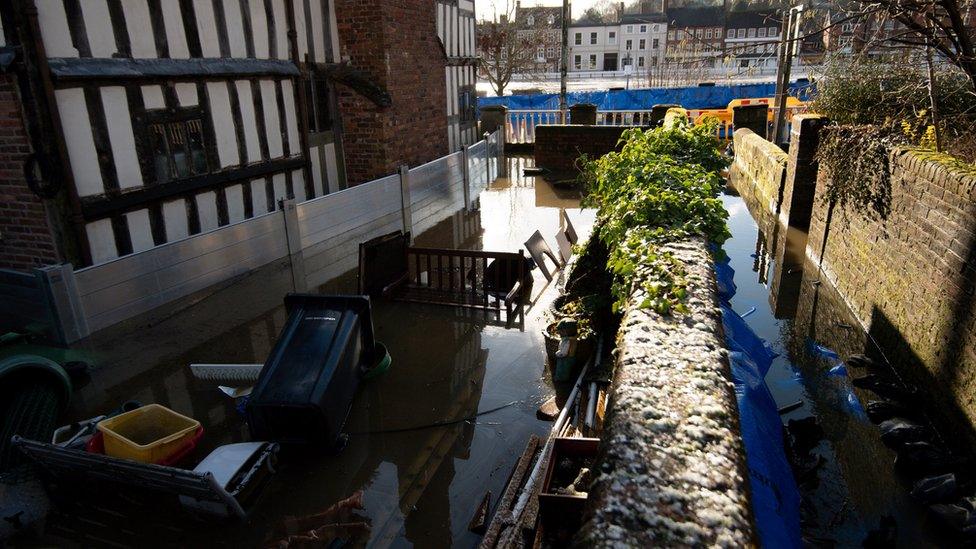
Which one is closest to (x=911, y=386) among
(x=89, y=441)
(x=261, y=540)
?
(x=261, y=540)

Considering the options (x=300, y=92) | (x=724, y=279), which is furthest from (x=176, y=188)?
(x=724, y=279)

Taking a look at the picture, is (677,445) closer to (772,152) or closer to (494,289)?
(494,289)

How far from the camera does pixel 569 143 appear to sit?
52.5 feet

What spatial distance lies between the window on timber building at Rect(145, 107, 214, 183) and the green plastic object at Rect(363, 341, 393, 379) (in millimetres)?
3862

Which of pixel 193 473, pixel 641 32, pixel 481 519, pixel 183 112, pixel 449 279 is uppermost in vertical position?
pixel 641 32

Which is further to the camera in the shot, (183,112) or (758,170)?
(758,170)

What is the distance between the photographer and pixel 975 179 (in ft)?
15.5

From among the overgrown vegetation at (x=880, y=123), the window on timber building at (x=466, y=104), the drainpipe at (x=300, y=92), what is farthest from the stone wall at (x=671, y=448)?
the window on timber building at (x=466, y=104)

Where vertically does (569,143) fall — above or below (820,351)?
above

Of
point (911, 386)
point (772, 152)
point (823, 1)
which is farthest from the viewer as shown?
point (823, 1)

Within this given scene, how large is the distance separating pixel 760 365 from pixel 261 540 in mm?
3684

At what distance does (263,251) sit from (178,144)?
1682 mm

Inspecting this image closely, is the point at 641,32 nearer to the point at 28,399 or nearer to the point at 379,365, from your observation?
the point at 379,365

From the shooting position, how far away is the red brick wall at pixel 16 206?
574 cm
